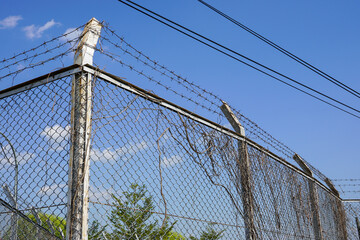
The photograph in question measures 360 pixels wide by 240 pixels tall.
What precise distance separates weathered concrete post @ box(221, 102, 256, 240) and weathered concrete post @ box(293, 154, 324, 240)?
2121 millimetres

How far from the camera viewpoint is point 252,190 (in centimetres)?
449

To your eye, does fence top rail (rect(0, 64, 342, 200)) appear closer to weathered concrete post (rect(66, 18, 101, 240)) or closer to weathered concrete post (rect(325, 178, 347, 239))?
weathered concrete post (rect(66, 18, 101, 240))

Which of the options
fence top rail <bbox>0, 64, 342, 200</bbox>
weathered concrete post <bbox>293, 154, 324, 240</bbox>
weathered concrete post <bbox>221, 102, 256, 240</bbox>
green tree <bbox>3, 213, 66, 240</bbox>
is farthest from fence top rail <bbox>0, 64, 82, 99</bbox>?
weathered concrete post <bbox>293, 154, 324, 240</bbox>

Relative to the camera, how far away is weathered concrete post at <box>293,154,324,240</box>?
20.8 ft

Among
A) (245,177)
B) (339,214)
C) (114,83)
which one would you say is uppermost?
(339,214)

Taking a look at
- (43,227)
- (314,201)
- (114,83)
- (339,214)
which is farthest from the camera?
(339,214)

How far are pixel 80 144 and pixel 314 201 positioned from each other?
4.74 meters

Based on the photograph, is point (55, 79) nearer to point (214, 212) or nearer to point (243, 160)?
point (214, 212)

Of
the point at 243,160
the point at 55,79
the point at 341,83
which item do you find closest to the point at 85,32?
the point at 55,79

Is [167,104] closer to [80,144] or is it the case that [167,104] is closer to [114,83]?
[114,83]

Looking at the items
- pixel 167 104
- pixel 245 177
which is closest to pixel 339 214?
pixel 245 177

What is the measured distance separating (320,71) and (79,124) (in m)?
6.42

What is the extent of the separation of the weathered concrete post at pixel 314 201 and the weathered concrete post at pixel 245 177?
2.12 metres

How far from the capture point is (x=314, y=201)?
6.47m
